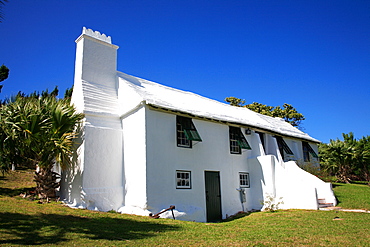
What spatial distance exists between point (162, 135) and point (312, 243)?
7.65 metres

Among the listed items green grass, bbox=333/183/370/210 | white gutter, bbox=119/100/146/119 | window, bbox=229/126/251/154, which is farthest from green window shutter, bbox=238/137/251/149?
white gutter, bbox=119/100/146/119

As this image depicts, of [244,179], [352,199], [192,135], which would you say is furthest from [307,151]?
[192,135]

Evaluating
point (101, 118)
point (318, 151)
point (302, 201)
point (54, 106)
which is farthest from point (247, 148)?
point (318, 151)

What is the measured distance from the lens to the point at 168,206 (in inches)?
494

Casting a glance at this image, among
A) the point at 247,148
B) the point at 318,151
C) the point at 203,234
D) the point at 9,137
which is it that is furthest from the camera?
the point at 318,151

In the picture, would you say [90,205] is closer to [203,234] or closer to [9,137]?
[9,137]

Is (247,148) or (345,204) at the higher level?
(247,148)

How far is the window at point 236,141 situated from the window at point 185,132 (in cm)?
314

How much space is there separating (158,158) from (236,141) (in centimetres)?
565

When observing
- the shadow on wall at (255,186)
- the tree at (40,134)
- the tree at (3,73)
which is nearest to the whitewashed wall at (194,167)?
the shadow on wall at (255,186)

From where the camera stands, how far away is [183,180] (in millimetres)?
13570

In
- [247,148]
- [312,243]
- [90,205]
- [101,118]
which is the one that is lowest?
[312,243]

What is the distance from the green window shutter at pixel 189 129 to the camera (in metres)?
13.7

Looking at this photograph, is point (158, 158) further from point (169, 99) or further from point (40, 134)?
point (40, 134)
